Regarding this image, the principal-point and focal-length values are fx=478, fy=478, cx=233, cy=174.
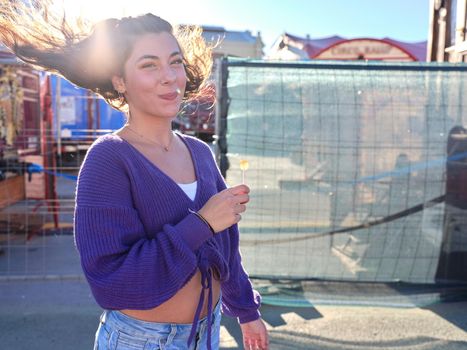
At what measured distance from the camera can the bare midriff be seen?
1544 millimetres

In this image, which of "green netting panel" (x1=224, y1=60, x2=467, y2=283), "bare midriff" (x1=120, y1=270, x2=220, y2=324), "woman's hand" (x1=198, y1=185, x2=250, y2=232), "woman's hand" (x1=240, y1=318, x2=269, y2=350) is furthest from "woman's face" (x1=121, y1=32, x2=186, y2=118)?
"green netting panel" (x1=224, y1=60, x2=467, y2=283)

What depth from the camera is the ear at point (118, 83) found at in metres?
1.59

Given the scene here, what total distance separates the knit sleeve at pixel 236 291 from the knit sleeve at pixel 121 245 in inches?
16.5

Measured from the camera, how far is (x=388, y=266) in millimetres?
3922

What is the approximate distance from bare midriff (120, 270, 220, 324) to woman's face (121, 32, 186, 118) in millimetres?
577

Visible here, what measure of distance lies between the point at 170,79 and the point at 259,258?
2628 mm

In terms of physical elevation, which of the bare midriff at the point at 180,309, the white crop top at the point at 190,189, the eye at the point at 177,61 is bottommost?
the bare midriff at the point at 180,309

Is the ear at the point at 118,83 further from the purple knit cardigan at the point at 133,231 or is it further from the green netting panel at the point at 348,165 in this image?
the green netting panel at the point at 348,165

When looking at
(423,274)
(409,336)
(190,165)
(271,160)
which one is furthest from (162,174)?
(423,274)

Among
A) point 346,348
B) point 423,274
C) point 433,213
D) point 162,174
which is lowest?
point 346,348

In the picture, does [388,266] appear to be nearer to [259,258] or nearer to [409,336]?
[409,336]

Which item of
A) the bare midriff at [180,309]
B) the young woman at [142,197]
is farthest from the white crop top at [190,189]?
the bare midriff at [180,309]

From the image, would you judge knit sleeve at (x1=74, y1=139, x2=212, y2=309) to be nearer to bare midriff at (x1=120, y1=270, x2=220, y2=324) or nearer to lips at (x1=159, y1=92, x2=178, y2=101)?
bare midriff at (x1=120, y1=270, x2=220, y2=324)

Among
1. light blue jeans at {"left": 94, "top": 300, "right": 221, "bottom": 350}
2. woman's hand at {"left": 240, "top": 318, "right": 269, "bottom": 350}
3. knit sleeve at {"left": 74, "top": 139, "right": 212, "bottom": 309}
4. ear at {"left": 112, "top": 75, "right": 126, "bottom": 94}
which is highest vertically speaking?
ear at {"left": 112, "top": 75, "right": 126, "bottom": 94}
